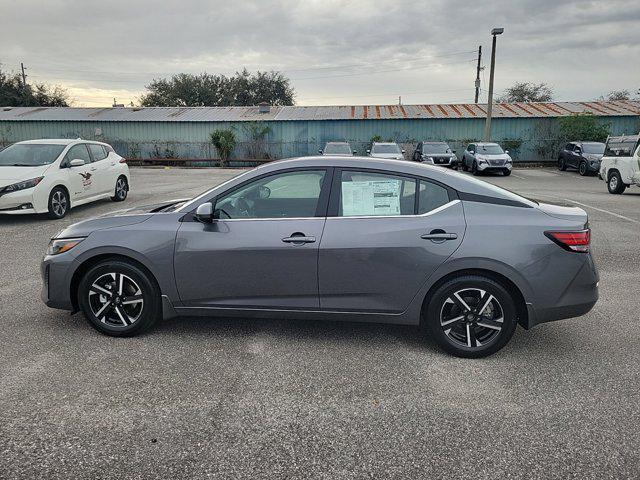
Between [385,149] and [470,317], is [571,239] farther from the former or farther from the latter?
[385,149]

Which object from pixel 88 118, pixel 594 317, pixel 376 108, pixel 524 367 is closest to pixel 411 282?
pixel 524 367

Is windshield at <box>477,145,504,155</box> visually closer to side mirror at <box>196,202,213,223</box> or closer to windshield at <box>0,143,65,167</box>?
windshield at <box>0,143,65,167</box>

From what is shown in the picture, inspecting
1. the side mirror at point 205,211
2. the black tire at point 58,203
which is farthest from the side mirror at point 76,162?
the side mirror at point 205,211

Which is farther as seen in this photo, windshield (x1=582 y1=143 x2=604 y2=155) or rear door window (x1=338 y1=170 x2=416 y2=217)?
windshield (x1=582 y1=143 x2=604 y2=155)

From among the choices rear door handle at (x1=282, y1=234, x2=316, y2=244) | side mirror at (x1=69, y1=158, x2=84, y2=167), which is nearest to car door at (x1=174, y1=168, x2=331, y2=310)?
rear door handle at (x1=282, y1=234, x2=316, y2=244)

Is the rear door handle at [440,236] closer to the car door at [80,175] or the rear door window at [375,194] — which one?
the rear door window at [375,194]

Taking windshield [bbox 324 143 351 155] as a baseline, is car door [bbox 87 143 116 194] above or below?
below

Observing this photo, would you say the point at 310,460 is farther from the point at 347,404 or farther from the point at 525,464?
the point at 525,464

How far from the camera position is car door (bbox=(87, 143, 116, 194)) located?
1135 cm

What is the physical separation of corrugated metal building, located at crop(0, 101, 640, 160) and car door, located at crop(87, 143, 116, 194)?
1991 centimetres

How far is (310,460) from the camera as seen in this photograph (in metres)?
2.61

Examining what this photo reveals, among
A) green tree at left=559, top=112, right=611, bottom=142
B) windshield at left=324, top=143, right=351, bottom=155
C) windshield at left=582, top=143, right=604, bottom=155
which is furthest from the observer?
green tree at left=559, top=112, right=611, bottom=142

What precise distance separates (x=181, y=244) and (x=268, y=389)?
4.49 feet

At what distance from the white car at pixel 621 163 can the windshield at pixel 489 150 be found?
741 cm
